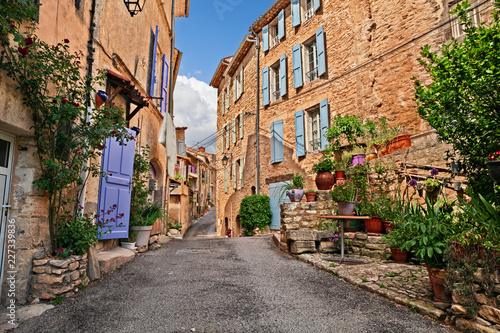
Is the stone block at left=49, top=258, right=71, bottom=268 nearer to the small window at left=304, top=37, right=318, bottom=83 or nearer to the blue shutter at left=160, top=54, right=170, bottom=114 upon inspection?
the blue shutter at left=160, top=54, right=170, bottom=114

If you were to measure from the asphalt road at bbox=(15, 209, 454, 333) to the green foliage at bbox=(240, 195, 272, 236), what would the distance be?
259 inches

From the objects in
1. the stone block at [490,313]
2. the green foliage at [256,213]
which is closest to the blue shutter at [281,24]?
the green foliage at [256,213]

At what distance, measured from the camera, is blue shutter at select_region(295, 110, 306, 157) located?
33.6 ft

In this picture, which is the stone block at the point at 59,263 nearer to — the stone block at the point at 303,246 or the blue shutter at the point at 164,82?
the stone block at the point at 303,246

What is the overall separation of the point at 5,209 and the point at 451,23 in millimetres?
9449

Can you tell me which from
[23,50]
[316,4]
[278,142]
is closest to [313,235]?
[23,50]

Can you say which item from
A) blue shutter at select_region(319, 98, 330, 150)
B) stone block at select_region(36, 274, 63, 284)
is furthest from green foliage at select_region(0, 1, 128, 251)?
blue shutter at select_region(319, 98, 330, 150)

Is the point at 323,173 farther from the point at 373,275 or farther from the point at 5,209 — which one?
the point at 5,209

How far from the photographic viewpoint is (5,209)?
308 cm

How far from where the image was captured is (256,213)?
11.4 m

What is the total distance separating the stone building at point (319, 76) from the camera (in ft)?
24.9

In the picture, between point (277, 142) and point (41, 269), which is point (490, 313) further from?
point (277, 142)

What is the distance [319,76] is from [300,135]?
7.04 feet

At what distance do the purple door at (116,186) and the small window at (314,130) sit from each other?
6.32 meters
